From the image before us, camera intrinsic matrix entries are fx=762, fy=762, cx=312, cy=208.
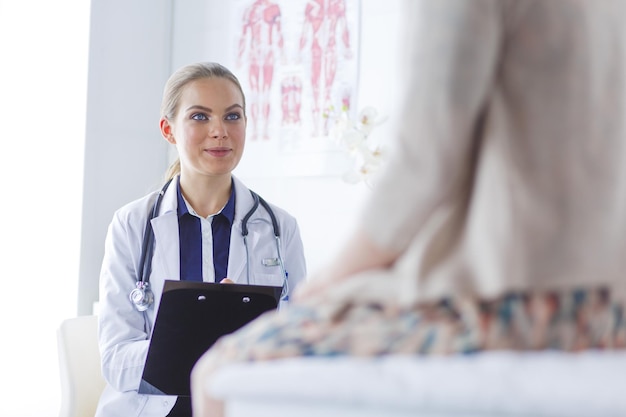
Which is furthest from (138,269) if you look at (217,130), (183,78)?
(183,78)

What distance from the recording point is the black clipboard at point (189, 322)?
1462 mm

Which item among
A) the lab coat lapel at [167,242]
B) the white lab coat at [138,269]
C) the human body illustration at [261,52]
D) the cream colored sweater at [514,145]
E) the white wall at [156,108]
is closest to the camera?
the cream colored sweater at [514,145]

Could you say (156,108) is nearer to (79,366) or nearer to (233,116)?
(233,116)

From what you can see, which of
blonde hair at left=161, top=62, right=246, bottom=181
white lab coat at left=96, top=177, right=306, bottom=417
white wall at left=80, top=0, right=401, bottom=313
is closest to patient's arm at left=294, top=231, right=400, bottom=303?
white lab coat at left=96, top=177, right=306, bottom=417

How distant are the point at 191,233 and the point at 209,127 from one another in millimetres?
269

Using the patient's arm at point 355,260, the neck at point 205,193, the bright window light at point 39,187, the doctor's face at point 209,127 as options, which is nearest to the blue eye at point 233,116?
the doctor's face at point 209,127

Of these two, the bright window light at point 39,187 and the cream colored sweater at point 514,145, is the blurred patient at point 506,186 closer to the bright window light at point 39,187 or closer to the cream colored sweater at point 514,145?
the cream colored sweater at point 514,145

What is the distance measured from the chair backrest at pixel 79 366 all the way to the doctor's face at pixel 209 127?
0.49 m

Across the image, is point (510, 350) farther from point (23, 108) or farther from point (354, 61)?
point (23, 108)

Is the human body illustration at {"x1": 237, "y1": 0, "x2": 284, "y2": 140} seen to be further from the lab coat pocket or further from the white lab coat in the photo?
the lab coat pocket

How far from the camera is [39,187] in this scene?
2.67 m

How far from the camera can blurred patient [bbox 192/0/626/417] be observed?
0.67 meters

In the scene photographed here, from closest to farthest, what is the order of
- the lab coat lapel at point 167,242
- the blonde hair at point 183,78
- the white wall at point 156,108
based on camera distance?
1. the lab coat lapel at point 167,242
2. the blonde hair at point 183,78
3. the white wall at point 156,108

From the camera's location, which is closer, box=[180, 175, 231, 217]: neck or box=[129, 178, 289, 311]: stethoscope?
box=[129, 178, 289, 311]: stethoscope
